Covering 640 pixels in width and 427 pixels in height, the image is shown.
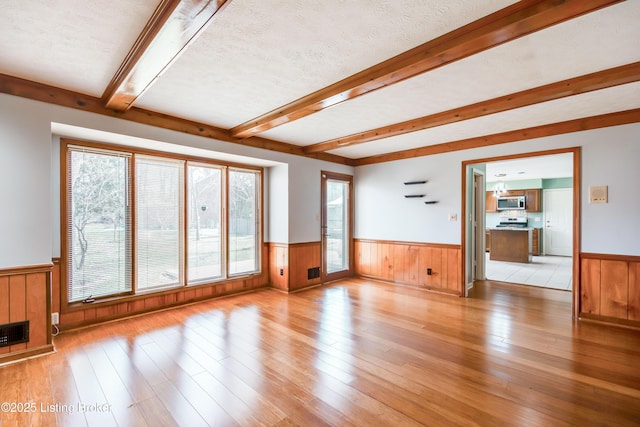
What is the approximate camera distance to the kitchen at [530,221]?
6539 mm

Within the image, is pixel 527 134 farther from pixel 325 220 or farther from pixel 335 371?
pixel 335 371

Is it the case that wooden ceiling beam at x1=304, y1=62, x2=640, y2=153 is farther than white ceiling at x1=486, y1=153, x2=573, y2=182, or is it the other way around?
white ceiling at x1=486, y1=153, x2=573, y2=182

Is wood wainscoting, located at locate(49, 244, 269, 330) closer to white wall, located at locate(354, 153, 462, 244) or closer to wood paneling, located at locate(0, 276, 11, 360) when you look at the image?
wood paneling, located at locate(0, 276, 11, 360)

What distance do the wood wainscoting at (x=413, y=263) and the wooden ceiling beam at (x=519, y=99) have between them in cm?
221

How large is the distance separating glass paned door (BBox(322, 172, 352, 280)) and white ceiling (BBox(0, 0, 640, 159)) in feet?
8.25

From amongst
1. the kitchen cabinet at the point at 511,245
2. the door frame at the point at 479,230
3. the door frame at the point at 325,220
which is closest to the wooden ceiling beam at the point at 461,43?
the door frame at the point at 325,220

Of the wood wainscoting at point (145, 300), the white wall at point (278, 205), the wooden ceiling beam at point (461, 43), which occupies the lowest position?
the wood wainscoting at point (145, 300)

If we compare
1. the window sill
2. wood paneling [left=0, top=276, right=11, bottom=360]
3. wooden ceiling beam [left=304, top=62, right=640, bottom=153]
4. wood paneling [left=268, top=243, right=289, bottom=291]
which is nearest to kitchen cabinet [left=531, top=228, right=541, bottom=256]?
wooden ceiling beam [left=304, top=62, right=640, bottom=153]

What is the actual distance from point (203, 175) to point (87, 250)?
68.8 inches

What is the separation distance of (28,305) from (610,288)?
20.7 ft

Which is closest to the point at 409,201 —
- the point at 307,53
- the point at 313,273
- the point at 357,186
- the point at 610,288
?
the point at 357,186

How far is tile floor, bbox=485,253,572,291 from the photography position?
18.3 feet

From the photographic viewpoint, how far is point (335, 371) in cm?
246

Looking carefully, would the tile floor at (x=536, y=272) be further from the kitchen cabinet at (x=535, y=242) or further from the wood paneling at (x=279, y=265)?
the wood paneling at (x=279, y=265)
